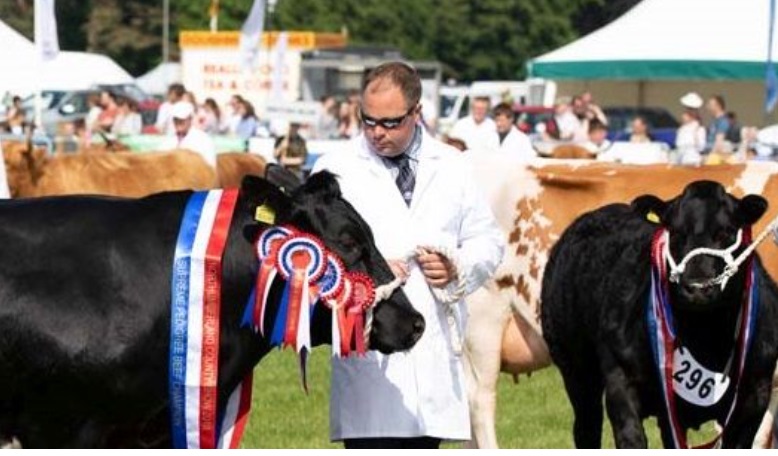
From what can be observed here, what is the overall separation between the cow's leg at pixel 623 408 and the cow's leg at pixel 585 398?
0.78m

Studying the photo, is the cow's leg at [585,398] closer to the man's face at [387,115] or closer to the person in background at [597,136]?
the man's face at [387,115]

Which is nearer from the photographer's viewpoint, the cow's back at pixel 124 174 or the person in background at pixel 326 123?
the cow's back at pixel 124 174

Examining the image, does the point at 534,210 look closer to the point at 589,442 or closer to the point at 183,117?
the point at 589,442

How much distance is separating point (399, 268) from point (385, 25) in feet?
197

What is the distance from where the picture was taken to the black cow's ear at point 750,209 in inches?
318

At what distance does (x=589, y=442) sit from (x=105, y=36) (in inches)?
2375

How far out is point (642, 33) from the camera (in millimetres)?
32219

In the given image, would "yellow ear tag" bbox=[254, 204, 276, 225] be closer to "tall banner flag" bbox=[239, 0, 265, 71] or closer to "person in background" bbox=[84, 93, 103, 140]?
"person in background" bbox=[84, 93, 103, 140]

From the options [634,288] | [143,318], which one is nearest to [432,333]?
[143,318]

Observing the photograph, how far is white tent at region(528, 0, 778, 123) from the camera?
30984 mm

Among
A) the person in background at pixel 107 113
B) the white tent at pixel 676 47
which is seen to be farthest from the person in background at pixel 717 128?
the person in background at pixel 107 113

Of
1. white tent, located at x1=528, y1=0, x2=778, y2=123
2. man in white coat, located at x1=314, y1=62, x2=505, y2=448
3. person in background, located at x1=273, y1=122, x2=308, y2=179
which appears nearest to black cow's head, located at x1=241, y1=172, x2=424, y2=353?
man in white coat, located at x1=314, y1=62, x2=505, y2=448

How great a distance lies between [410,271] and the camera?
271 inches

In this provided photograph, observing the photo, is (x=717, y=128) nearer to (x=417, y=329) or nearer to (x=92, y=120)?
(x=92, y=120)
